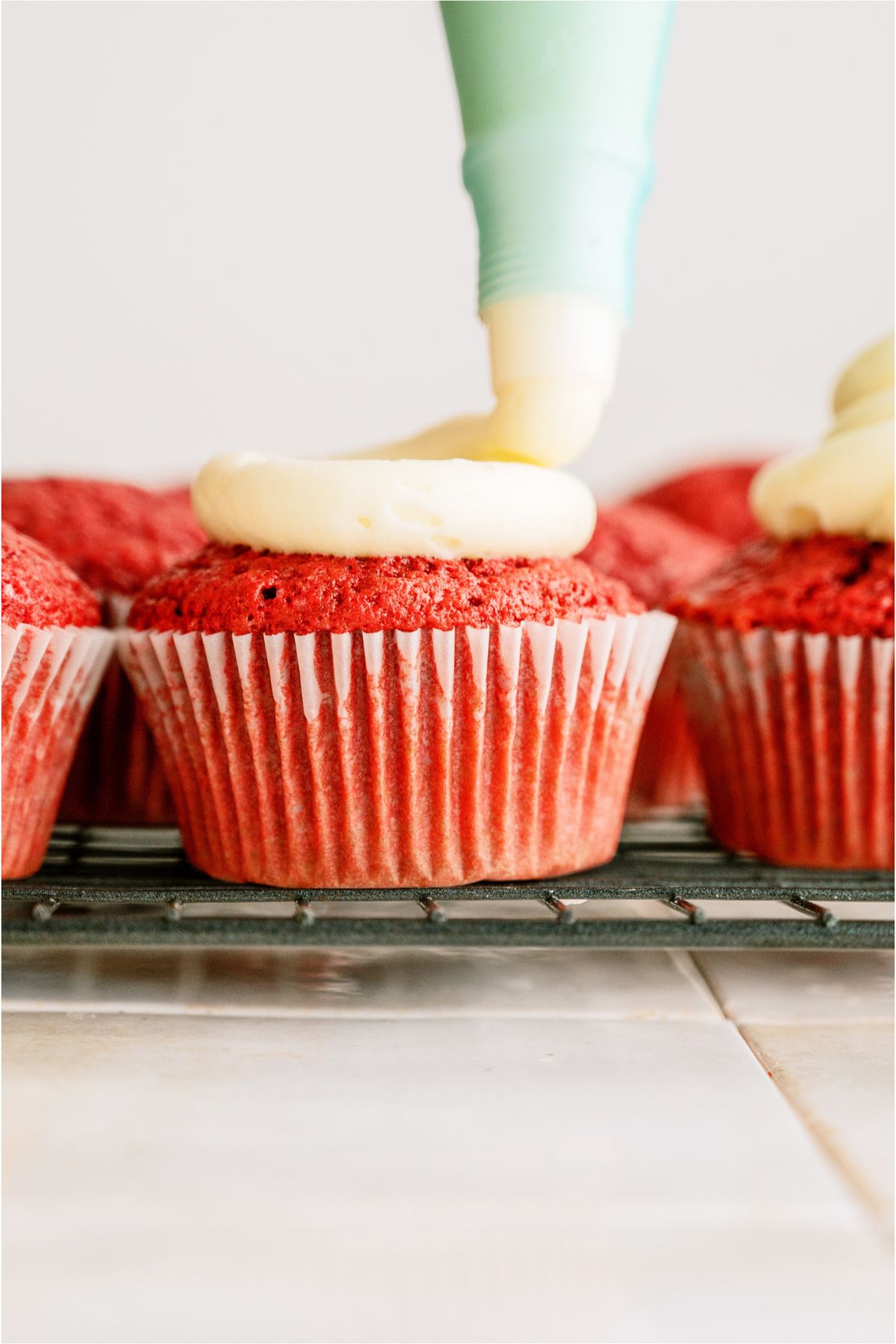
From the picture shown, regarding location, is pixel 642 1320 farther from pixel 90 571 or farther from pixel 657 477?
pixel 657 477

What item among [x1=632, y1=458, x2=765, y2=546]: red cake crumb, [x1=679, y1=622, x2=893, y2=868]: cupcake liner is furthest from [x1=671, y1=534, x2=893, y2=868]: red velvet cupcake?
[x1=632, y1=458, x2=765, y2=546]: red cake crumb

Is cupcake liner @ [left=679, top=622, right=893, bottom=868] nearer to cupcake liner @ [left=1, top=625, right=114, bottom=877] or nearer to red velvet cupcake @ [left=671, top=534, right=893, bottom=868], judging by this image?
red velvet cupcake @ [left=671, top=534, right=893, bottom=868]

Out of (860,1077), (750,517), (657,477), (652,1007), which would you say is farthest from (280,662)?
(657,477)

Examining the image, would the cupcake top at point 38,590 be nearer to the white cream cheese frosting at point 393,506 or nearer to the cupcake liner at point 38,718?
the cupcake liner at point 38,718

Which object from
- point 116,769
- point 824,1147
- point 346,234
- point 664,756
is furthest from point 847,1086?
point 346,234

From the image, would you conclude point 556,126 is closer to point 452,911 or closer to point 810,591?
point 810,591
